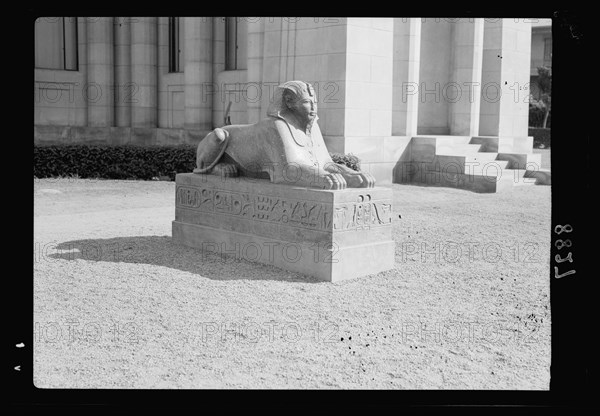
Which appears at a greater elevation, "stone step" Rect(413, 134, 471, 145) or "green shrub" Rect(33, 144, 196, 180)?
"stone step" Rect(413, 134, 471, 145)

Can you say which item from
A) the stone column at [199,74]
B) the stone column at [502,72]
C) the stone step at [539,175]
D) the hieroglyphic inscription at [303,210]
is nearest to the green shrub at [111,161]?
the stone column at [199,74]

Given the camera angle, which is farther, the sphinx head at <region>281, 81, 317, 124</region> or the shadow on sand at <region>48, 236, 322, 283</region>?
the sphinx head at <region>281, 81, 317, 124</region>

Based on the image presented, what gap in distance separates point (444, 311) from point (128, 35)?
53.8ft

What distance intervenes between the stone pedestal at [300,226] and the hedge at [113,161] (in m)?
8.51

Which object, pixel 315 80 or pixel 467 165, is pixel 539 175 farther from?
pixel 315 80

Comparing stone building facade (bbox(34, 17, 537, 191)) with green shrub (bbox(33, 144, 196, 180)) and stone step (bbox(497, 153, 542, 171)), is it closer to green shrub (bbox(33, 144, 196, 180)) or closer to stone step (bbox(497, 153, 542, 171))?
stone step (bbox(497, 153, 542, 171))

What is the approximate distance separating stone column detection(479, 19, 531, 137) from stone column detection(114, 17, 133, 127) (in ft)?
31.8

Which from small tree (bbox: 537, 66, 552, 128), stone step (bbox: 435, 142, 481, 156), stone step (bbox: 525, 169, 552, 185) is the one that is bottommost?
stone step (bbox: 525, 169, 552, 185)

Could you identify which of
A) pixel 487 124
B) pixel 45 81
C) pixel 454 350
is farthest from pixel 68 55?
pixel 454 350

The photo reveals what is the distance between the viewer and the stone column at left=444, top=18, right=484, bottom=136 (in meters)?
16.8

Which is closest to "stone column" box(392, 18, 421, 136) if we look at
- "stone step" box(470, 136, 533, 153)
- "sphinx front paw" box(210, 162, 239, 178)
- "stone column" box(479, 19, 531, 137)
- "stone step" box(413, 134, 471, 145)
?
"stone step" box(413, 134, 471, 145)

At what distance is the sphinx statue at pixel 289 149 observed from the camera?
Result: 718 cm

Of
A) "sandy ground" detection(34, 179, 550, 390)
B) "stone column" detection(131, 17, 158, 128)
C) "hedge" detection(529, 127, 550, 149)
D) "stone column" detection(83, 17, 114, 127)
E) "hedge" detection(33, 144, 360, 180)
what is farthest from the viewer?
"hedge" detection(529, 127, 550, 149)
